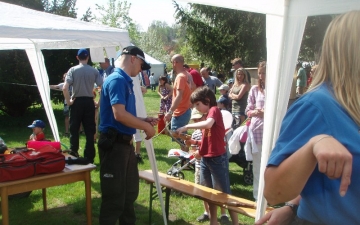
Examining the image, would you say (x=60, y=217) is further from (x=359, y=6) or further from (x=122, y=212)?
(x=359, y=6)

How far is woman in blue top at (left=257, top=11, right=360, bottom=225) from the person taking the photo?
1.08 metres

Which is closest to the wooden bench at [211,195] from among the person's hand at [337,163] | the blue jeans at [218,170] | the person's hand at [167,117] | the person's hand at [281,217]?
the blue jeans at [218,170]

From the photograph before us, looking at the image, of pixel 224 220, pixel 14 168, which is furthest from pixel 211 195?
pixel 14 168

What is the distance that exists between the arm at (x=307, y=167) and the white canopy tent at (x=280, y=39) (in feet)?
6.61

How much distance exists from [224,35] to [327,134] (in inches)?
910

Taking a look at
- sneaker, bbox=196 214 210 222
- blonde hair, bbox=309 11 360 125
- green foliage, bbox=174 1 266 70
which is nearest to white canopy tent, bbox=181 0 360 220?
sneaker, bbox=196 214 210 222

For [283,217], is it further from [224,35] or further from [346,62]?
[224,35]

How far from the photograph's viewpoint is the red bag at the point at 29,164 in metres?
3.61

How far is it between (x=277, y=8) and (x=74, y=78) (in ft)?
15.1

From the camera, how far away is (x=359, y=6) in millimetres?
2736

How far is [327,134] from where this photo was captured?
1089 millimetres

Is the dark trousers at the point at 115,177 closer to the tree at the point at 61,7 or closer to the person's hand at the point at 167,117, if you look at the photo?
the person's hand at the point at 167,117

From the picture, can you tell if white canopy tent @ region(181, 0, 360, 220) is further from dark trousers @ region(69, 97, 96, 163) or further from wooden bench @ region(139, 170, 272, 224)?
dark trousers @ region(69, 97, 96, 163)

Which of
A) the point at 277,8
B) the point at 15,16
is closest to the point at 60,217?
the point at 15,16
